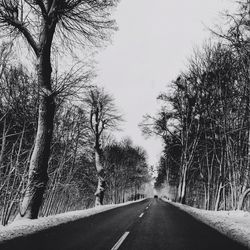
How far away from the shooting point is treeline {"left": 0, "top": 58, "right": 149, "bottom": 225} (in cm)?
1134

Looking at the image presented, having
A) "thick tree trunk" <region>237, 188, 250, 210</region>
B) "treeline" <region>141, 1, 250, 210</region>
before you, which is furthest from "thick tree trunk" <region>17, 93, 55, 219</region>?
"thick tree trunk" <region>237, 188, 250, 210</region>

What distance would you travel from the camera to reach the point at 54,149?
23141 mm

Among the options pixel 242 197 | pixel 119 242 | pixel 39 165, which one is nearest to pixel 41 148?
pixel 39 165

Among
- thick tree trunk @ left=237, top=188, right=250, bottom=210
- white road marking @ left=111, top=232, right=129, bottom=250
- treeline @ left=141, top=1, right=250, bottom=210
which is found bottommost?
white road marking @ left=111, top=232, right=129, bottom=250

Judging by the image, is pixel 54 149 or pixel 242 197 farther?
pixel 54 149

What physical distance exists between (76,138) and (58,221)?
14.1 metres

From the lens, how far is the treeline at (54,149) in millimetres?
11336

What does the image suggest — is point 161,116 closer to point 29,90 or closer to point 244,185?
point 244,185

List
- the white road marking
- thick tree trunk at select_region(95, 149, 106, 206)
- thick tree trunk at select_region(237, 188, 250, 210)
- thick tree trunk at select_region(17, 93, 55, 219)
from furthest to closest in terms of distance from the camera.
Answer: thick tree trunk at select_region(95, 149, 106, 206)
thick tree trunk at select_region(237, 188, 250, 210)
thick tree trunk at select_region(17, 93, 55, 219)
the white road marking

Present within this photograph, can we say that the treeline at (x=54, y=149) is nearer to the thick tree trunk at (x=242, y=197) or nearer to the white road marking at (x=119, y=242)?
the white road marking at (x=119, y=242)

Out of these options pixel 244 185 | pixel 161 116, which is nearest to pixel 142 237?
pixel 244 185

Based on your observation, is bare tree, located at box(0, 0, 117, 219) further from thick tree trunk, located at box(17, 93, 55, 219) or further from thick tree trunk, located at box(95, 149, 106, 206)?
thick tree trunk, located at box(95, 149, 106, 206)

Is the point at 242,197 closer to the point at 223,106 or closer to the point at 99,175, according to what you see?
the point at 223,106

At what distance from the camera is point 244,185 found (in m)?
16.2
